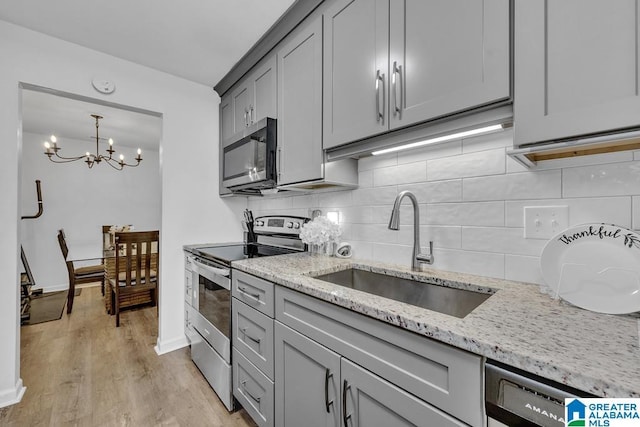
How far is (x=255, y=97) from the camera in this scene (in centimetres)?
208

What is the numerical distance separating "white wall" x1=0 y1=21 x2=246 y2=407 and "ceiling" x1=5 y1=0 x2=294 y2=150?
4.1 inches

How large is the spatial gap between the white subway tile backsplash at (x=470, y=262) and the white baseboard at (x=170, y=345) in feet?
7.37

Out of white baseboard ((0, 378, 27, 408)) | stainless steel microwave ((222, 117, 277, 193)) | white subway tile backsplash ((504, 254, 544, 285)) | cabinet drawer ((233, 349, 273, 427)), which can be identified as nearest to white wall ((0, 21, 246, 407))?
white baseboard ((0, 378, 27, 408))

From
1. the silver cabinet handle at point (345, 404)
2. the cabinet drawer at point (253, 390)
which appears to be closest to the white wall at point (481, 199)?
the silver cabinet handle at point (345, 404)

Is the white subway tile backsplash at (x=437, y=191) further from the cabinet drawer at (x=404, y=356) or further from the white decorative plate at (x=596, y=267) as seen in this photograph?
the cabinet drawer at (x=404, y=356)

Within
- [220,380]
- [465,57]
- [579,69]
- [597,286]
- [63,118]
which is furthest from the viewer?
[63,118]

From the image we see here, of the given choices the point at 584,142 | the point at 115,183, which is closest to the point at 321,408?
the point at 584,142

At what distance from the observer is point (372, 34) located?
1.23 m

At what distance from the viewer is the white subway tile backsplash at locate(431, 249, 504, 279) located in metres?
1.17

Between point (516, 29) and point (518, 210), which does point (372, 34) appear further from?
point (518, 210)

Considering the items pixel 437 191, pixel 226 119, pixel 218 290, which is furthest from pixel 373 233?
pixel 226 119

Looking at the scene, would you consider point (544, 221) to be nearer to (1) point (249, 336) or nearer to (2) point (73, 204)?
(1) point (249, 336)

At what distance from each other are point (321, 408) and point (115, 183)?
5.32 m

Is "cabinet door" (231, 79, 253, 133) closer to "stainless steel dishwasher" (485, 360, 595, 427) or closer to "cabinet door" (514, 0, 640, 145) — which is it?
"cabinet door" (514, 0, 640, 145)
